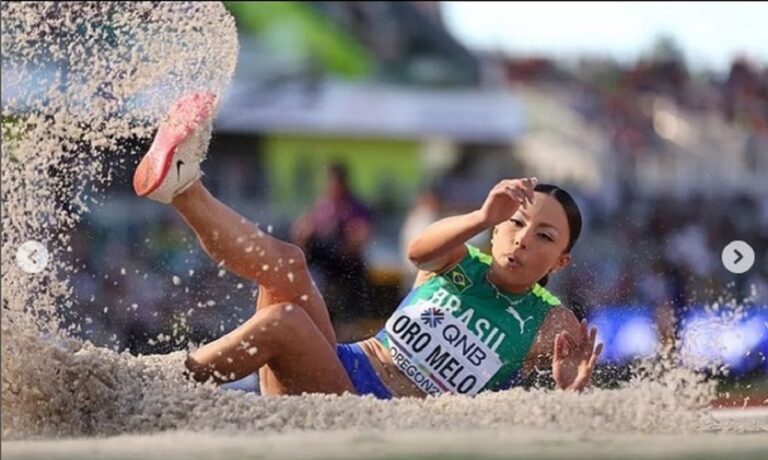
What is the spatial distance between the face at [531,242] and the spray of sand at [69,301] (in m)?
0.39

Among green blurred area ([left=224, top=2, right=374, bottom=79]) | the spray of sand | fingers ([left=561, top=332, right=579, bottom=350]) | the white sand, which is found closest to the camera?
the white sand

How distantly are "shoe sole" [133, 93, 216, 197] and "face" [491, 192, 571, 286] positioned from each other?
2.76ft

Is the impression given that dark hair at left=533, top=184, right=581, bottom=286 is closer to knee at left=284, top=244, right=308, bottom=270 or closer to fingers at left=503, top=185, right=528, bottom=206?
fingers at left=503, top=185, right=528, bottom=206

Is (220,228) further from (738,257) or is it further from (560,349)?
(738,257)

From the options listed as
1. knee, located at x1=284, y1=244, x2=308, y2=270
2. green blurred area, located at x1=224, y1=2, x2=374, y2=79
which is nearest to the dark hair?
knee, located at x1=284, y1=244, x2=308, y2=270

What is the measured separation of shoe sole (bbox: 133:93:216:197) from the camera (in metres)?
4.71

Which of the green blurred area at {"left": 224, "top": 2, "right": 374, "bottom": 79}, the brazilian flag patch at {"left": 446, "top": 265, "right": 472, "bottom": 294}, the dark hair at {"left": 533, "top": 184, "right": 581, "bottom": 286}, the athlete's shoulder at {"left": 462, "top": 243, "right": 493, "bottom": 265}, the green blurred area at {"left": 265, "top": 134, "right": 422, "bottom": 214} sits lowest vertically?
the green blurred area at {"left": 265, "top": 134, "right": 422, "bottom": 214}

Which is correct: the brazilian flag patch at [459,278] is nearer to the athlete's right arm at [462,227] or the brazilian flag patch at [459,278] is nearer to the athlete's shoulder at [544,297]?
the athlete's right arm at [462,227]

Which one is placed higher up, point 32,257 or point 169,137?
point 169,137

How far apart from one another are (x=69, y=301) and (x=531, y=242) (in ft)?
4.84

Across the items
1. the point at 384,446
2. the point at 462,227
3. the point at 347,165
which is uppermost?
the point at 462,227

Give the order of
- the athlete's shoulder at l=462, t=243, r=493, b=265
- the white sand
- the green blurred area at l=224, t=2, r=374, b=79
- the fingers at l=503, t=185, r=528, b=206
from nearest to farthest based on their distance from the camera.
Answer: the white sand, the fingers at l=503, t=185, r=528, b=206, the athlete's shoulder at l=462, t=243, r=493, b=265, the green blurred area at l=224, t=2, r=374, b=79

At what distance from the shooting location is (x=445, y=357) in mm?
4875

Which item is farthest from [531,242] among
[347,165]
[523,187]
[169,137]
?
[347,165]
